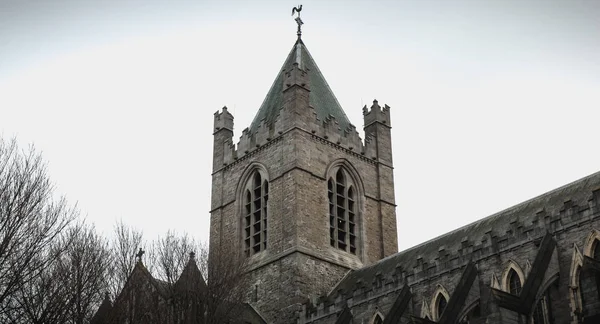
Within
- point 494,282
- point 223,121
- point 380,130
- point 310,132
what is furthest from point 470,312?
point 223,121

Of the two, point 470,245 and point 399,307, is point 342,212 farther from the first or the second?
point 470,245

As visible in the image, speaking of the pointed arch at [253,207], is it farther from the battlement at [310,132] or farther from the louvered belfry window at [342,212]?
the louvered belfry window at [342,212]

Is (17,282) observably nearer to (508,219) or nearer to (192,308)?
(192,308)

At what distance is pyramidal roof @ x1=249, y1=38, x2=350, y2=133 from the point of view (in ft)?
147

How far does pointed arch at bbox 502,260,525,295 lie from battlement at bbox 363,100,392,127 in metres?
18.5

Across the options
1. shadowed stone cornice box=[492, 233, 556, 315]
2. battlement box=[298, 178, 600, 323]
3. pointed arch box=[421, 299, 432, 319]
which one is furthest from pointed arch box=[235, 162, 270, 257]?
shadowed stone cornice box=[492, 233, 556, 315]

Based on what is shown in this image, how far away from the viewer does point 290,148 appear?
4138cm

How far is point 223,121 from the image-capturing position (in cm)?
4747

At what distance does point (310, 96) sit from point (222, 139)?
18.9ft

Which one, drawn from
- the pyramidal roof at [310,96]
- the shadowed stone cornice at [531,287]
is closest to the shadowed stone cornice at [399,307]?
the shadowed stone cornice at [531,287]

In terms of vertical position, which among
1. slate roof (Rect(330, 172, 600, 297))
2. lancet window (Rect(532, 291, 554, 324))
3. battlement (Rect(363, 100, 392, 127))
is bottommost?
lancet window (Rect(532, 291, 554, 324))

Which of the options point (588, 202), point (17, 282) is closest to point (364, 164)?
point (588, 202)

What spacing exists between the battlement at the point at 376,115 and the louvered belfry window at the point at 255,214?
754 centimetres

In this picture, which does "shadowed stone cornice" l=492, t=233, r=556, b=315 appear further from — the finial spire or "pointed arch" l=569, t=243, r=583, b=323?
the finial spire
